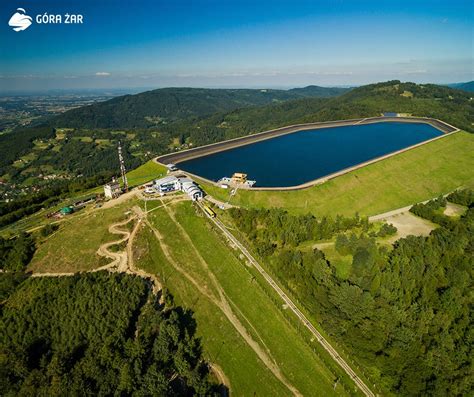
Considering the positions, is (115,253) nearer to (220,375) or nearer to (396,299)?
(220,375)

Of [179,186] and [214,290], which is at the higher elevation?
[179,186]

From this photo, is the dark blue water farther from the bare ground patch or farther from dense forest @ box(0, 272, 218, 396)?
dense forest @ box(0, 272, 218, 396)

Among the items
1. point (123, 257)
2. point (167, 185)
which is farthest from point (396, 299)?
point (167, 185)

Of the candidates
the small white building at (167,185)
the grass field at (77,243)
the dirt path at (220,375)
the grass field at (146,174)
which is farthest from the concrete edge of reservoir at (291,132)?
the dirt path at (220,375)

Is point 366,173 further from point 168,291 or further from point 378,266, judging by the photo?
point 168,291

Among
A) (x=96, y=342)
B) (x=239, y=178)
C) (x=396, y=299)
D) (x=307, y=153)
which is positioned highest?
(x=239, y=178)

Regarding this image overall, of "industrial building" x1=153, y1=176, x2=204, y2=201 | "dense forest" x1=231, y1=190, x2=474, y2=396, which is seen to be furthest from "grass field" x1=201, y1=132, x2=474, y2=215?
"dense forest" x1=231, y1=190, x2=474, y2=396

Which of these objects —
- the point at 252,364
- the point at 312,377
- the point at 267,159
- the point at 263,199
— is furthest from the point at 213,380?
the point at 267,159
